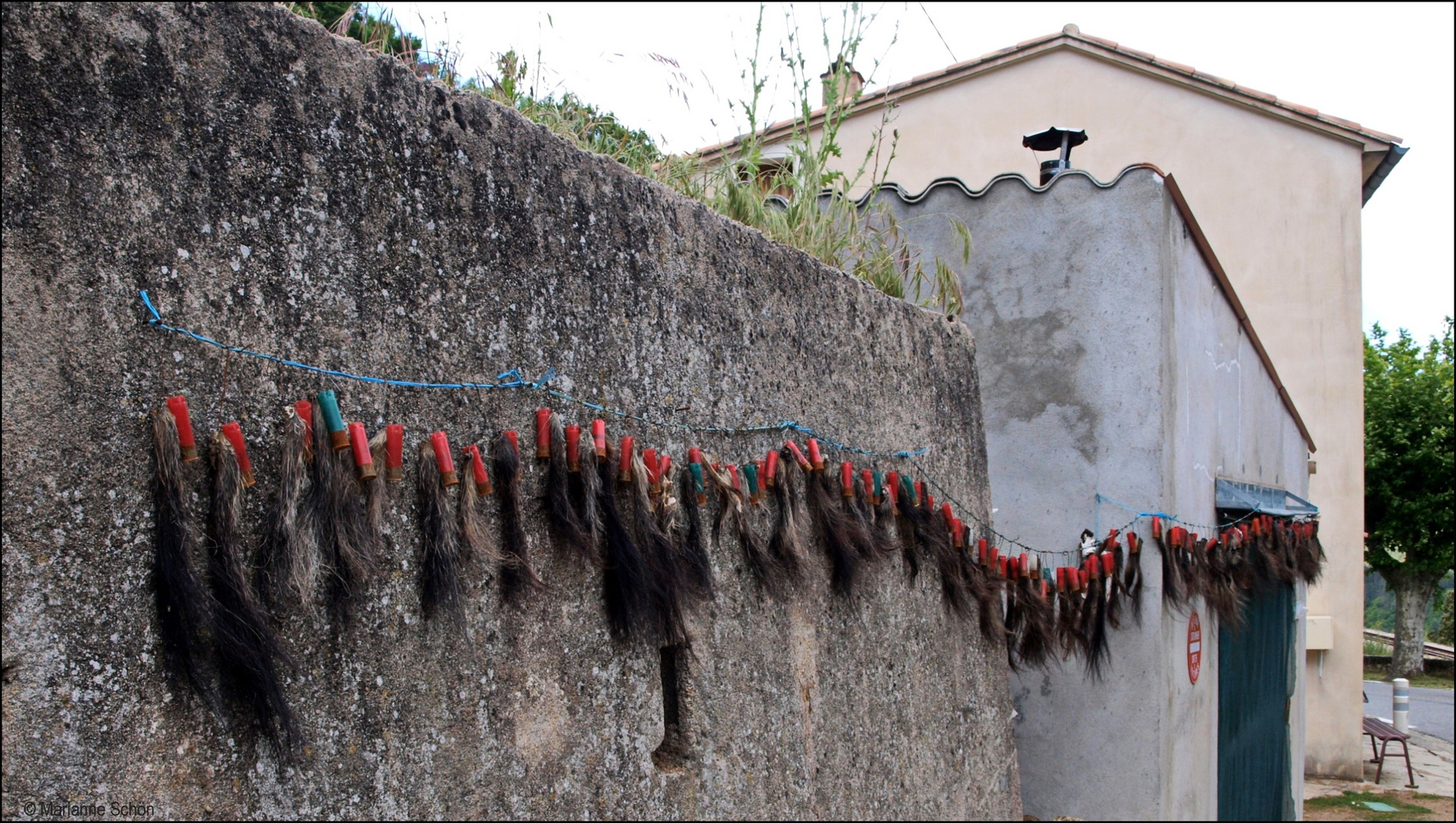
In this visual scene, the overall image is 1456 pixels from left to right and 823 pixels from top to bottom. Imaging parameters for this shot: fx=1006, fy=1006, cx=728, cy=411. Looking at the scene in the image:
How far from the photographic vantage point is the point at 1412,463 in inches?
702

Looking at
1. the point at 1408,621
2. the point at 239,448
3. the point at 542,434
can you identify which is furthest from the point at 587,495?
the point at 1408,621

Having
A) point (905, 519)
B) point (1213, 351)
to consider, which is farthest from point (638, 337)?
point (1213, 351)

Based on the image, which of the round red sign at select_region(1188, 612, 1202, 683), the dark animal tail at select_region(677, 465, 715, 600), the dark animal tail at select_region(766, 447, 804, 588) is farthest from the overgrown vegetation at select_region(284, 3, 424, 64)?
the round red sign at select_region(1188, 612, 1202, 683)

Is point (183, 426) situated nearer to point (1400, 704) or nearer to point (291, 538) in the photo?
point (291, 538)

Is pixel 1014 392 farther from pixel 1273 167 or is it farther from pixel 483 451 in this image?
pixel 1273 167

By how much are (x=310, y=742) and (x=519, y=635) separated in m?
0.49

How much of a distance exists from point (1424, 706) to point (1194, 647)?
57.8 feet

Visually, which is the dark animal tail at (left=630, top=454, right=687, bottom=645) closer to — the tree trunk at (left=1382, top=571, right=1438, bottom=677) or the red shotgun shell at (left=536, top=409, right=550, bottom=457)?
the red shotgun shell at (left=536, top=409, right=550, bottom=457)

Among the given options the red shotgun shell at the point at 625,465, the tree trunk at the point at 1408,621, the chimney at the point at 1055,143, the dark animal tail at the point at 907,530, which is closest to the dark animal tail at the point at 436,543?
the red shotgun shell at the point at 625,465

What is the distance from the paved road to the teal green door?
10581mm

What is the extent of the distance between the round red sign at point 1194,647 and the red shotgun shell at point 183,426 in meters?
5.14

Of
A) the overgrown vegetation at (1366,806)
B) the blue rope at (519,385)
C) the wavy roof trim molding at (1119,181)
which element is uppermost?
the wavy roof trim molding at (1119,181)

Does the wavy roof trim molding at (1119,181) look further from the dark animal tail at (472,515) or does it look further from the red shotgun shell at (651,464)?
the dark animal tail at (472,515)

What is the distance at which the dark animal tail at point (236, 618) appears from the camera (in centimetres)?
153
